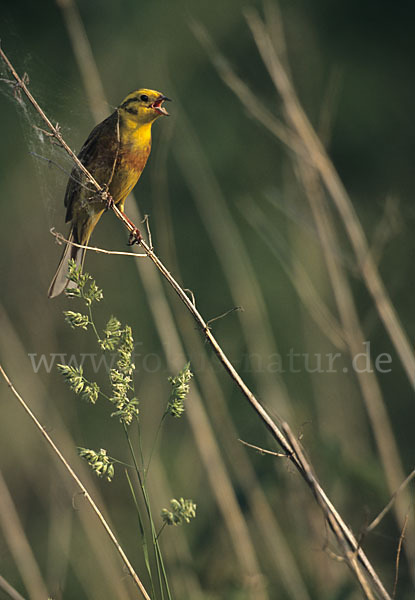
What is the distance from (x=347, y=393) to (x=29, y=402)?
68.3 inches

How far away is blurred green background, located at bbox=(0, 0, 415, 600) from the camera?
2.92 metres

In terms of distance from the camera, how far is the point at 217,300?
600cm

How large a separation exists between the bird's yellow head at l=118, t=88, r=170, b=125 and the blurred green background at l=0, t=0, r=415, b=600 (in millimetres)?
236

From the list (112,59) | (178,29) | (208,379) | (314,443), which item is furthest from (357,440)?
(178,29)

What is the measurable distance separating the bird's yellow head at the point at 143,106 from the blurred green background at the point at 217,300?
0.24 m

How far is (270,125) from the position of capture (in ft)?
9.14

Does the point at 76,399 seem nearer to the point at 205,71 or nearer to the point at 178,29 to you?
the point at 205,71

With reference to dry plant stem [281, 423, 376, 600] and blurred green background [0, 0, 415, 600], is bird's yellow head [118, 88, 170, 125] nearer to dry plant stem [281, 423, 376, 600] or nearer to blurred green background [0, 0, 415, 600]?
blurred green background [0, 0, 415, 600]

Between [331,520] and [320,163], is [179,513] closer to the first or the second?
[331,520]

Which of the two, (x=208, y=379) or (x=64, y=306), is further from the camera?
(x=64, y=306)

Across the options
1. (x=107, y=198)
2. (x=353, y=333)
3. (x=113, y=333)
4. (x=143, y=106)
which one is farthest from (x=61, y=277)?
(x=353, y=333)

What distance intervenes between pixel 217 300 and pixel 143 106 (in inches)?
142

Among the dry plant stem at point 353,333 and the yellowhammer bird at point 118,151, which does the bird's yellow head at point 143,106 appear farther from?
the dry plant stem at point 353,333

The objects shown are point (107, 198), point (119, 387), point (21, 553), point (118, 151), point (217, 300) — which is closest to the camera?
point (119, 387)
